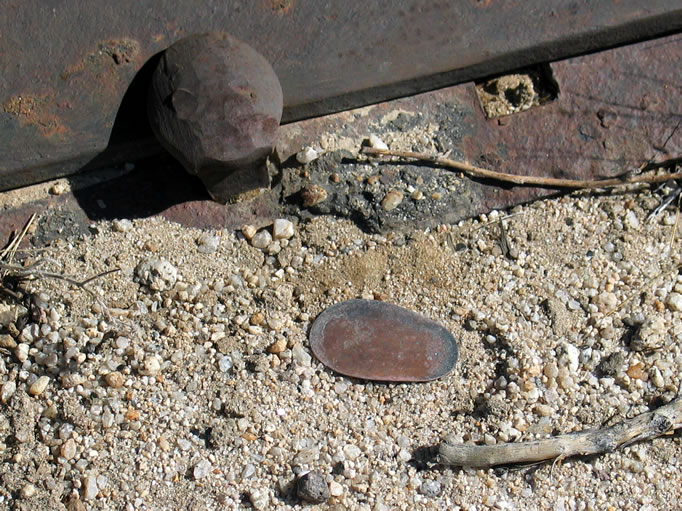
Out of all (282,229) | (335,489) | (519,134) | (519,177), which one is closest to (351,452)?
(335,489)

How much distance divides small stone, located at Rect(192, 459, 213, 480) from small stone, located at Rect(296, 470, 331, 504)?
21cm

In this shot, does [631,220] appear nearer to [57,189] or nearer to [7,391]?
[57,189]

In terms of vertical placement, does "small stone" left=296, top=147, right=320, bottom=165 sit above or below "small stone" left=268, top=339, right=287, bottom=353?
above

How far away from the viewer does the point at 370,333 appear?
2.17 meters

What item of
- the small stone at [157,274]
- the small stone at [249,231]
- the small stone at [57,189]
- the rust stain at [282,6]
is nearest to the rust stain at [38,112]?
the small stone at [57,189]

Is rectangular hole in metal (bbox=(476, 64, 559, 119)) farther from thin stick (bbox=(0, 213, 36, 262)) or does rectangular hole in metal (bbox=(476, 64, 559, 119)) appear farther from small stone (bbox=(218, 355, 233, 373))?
thin stick (bbox=(0, 213, 36, 262))

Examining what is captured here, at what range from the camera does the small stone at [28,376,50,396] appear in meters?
2.06

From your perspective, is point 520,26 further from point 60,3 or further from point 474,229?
point 60,3

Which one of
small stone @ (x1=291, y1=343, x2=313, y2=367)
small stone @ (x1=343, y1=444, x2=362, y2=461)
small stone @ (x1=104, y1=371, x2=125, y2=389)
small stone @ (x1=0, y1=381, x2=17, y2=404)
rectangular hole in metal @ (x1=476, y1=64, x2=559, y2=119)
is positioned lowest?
small stone @ (x1=343, y1=444, x2=362, y2=461)

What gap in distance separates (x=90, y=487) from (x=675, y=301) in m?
1.50

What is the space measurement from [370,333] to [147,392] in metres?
0.56

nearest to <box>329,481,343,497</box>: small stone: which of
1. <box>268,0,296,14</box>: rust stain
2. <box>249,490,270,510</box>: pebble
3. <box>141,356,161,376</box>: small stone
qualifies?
<box>249,490,270,510</box>: pebble

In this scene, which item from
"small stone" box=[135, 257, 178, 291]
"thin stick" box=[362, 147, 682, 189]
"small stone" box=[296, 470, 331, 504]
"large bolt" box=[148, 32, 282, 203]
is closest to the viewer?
"small stone" box=[296, 470, 331, 504]

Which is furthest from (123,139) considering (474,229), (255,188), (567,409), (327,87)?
(567,409)
